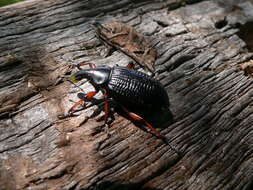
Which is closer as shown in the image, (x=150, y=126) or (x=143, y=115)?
(x=150, y=126)

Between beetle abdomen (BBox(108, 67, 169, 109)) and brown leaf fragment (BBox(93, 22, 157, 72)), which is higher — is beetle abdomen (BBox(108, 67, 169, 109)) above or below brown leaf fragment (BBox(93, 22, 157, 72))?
below

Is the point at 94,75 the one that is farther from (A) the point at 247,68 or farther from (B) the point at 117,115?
(A) the point at 247,68

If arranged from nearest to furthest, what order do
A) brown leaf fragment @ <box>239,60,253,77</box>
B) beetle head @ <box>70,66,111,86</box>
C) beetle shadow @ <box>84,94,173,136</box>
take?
beetle shadow @ <box>84,94,173,136</box> → beetle head @ <box>70,66,111,86</box> → brown leaf fragment @ <box>239,60,253,77</box>

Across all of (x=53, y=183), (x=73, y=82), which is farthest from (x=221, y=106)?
(x=53, y=183)

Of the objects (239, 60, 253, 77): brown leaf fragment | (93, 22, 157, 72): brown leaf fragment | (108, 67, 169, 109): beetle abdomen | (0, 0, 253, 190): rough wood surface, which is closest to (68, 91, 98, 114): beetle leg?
(0, 0, 253, 190): rough wood surface

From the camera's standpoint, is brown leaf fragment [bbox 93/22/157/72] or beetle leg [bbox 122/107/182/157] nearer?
beetle leg [bbox 122/107/182/157]

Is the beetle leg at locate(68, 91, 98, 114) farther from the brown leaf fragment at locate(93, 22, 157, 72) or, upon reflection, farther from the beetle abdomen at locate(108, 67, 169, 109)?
the brown leaf fragment at locate(93, 22, 157, 72)

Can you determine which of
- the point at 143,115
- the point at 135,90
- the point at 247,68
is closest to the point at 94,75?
the point at 135,90

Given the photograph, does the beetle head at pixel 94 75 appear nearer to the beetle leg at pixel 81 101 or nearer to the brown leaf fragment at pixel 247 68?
the beetle leg at pixel 81 101
